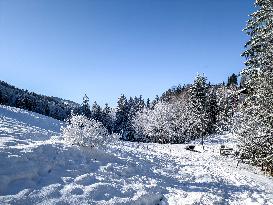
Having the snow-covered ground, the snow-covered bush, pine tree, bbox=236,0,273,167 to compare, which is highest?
pine tree, bbox=236,0,273,167

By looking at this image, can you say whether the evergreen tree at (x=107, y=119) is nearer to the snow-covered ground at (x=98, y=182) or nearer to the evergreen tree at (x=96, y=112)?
the evergreen tree at (x=96, y=112)

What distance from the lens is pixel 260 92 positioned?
1775 cm

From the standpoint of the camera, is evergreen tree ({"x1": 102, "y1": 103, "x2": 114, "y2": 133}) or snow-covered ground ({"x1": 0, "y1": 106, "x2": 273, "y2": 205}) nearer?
snow-covered ground ({"x1": 0, "y1": 106, "x2": 273, "y2": 205})

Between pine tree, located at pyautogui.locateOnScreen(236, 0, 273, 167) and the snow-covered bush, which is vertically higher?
pine tree, located at pyautogui.locateOnScreen(236, 0, 273, 167)

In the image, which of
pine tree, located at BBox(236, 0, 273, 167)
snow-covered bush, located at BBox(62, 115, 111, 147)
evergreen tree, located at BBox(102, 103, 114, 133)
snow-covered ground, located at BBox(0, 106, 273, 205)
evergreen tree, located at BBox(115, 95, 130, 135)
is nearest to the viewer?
snow-covered ground, located at BBox(0, 106, 273, 205)

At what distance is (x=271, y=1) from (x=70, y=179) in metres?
14.9

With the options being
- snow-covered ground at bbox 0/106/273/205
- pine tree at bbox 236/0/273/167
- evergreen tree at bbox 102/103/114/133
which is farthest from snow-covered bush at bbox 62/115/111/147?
evergreen tree at bbox 102/103/114/133

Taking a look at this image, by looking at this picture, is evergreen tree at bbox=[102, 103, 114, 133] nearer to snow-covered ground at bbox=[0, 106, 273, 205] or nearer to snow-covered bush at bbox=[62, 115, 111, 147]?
snow-covered ground at bbox=[0, 106, 273, 205]

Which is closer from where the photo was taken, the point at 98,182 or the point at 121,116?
the point at 98,182

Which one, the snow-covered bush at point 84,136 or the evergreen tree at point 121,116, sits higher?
the evergreen tree at point 121,116

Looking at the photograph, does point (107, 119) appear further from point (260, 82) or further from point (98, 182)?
point (98, 182)

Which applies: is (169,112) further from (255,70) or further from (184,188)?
(184,188)

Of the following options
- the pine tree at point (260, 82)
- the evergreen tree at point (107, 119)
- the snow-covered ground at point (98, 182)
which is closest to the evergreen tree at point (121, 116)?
the evergreen tree at point (107, 119)

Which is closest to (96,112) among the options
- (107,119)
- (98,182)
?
(107,119)
